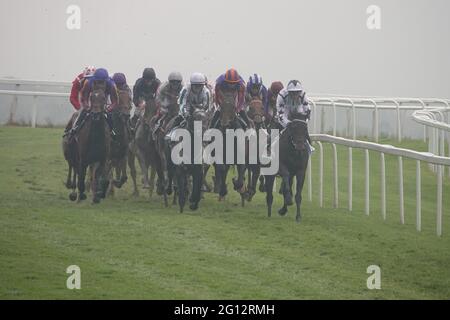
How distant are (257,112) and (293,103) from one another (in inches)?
58.1

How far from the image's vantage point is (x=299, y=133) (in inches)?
687

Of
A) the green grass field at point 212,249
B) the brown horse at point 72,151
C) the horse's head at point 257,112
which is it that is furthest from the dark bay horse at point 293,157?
the brown horse at point 72,151

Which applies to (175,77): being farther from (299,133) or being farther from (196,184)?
(299,133)

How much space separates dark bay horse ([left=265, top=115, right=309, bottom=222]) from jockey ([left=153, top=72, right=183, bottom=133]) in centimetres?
209

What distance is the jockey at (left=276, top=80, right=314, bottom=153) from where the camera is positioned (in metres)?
17.5

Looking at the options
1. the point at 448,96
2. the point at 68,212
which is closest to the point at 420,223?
the point at 68,212

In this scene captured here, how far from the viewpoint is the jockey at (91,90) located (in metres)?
18.4

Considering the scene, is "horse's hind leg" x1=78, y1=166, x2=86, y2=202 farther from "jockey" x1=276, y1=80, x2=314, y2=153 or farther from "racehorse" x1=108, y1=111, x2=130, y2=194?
"jockey" x1=276, y1=80, x2=314, y2=153

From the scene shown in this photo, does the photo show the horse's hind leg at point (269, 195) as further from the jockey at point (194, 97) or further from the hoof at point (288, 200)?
the jockey at point (194, 97)

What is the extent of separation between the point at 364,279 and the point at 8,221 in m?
4.70

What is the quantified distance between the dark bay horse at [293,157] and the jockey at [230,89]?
0.92 meters

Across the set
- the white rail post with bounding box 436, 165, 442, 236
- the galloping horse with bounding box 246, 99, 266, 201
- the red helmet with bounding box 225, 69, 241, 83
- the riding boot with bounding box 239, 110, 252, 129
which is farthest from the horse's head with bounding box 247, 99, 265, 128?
the white rail post with bounding box 436, 165, 442, 236
